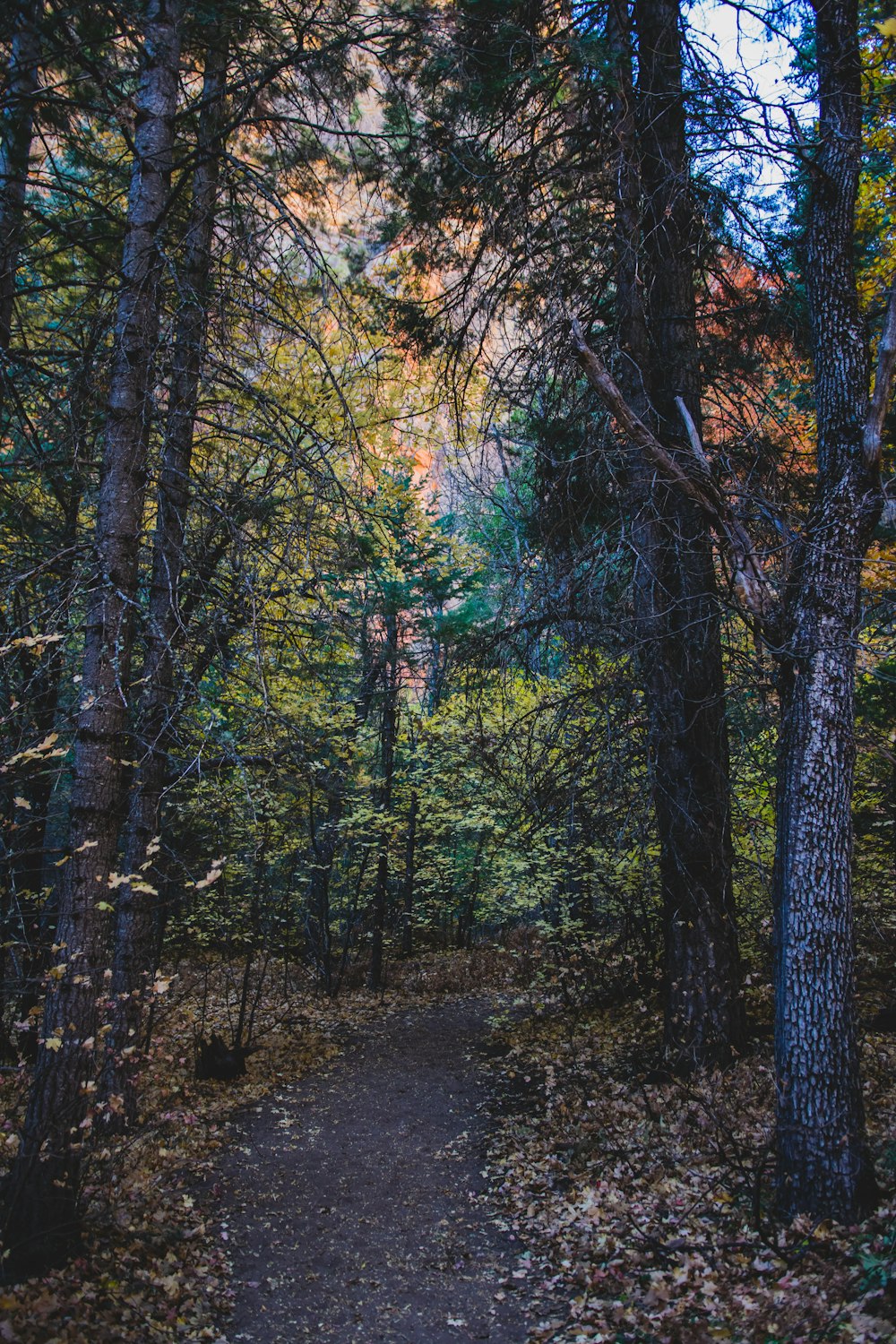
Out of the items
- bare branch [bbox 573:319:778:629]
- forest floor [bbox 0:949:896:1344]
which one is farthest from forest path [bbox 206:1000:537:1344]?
bare branch [bbox 573:319:778:629]

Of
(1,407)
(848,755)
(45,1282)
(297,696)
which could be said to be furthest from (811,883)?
(297,696)

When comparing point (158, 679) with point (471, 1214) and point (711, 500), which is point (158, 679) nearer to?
point (711, 500)

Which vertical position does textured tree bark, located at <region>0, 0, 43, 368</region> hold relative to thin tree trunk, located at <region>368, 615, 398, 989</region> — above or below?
above

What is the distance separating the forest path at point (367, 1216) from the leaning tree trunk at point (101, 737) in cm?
143

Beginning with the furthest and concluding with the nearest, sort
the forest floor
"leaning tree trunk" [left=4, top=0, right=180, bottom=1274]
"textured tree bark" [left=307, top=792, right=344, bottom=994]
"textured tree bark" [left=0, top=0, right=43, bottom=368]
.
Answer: "textured tree bark" [left=307, top=792, right=344, bottom=994], "textured tree bark" [left=0, top=0, right=43, bottom=368], "leaning tree trunk" [left=4, top=0, right=180, bottom=1274], the forest floor

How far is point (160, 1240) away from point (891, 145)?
41.9 feet

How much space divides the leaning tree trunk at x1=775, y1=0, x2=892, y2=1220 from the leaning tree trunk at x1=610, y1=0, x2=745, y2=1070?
1882 mm

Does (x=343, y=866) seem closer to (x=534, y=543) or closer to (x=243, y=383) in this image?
(x=534, y=543)

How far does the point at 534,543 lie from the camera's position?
28.2 feet

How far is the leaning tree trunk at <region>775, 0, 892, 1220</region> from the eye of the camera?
4387 millimetres

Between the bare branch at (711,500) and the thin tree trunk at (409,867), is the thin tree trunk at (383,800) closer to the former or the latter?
the thin tree trunk at (409,867)

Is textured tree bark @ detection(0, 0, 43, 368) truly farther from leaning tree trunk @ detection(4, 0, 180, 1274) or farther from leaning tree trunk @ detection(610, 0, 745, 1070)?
leaning tree trunk @ detection(610, 0, 745, 1070)

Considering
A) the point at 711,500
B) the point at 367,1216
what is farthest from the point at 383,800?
the point at 711,500

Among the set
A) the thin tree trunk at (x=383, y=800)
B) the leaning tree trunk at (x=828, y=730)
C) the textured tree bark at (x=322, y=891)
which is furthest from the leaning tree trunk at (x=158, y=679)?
the thin tree trunk at (x=383, y=800)
